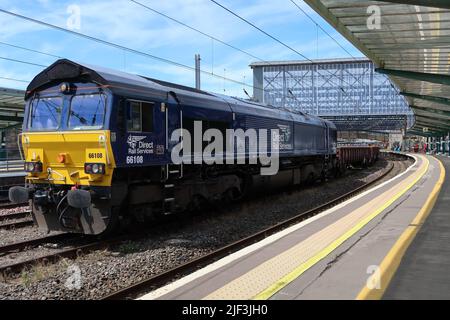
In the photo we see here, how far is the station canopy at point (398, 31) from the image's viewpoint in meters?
12.4

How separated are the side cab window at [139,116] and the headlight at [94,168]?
95 centimetres

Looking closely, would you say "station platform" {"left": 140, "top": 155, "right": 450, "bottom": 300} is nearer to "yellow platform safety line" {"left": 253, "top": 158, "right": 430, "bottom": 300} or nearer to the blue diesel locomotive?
"yellow platform safety line" {"left": 253, "top": 158, "right": 430, "bottom": 300}

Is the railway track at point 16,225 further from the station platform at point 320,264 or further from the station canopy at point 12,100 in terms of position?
the station canopy at point 12,100

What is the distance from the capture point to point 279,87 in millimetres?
70938

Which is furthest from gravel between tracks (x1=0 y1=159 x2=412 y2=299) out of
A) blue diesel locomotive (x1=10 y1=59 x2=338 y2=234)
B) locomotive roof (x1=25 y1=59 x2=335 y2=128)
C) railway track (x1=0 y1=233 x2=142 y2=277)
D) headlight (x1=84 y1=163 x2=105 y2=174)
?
locomotive roof (x1=25 y1=59 x2=335 y2=128)

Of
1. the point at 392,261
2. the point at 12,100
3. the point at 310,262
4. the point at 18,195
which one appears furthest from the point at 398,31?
the point at 12,100

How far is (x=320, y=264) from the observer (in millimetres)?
6145

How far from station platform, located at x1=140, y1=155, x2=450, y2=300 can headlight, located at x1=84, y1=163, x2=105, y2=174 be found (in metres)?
3.17

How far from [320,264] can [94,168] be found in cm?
473

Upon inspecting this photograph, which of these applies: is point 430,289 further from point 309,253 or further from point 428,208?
point 428,208

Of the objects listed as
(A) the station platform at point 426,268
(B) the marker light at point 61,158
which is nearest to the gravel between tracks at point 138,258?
(B) the marker light at point 61,158

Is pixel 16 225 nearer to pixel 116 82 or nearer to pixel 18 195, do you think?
pixel 18 195

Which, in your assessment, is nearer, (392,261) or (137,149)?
(392,261)

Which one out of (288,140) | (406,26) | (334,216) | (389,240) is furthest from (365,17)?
(389,240)
